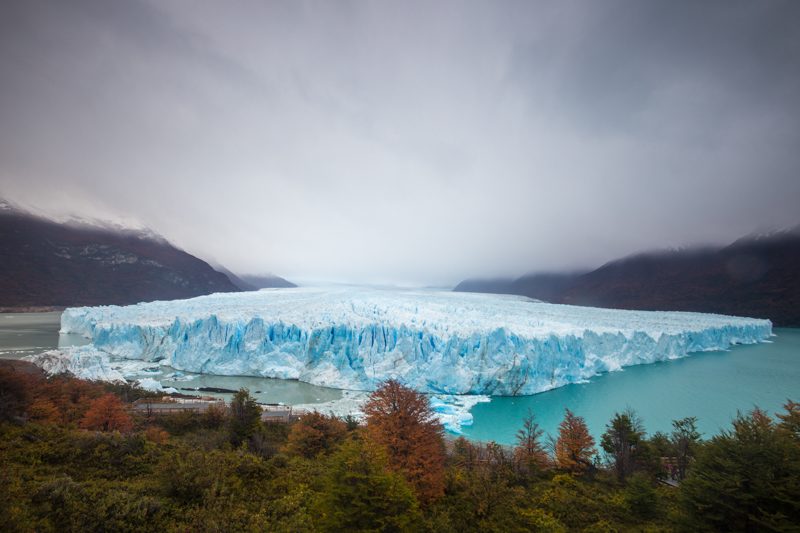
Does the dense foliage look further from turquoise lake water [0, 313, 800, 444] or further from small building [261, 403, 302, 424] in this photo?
turquoise lake water [0, 313, 800, 444]

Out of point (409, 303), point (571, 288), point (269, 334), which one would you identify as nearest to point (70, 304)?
point (269, 334)

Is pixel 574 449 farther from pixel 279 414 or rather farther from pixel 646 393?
pixel 646 393

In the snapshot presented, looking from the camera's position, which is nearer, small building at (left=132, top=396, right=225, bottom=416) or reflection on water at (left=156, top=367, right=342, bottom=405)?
small building at (left=132, top=396, right=225, bottom=416)

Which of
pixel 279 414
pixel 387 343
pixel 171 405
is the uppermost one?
pixel 387 343

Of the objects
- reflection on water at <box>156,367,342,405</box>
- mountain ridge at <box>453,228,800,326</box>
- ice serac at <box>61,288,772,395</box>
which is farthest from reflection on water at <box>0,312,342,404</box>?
mountain ridge at <box>453,228,800,326</box>

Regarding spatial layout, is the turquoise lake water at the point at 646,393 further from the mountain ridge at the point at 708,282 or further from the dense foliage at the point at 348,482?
the mountain ridge at the point at 708,282

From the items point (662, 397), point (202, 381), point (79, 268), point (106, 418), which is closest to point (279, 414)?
point (106, 418)
